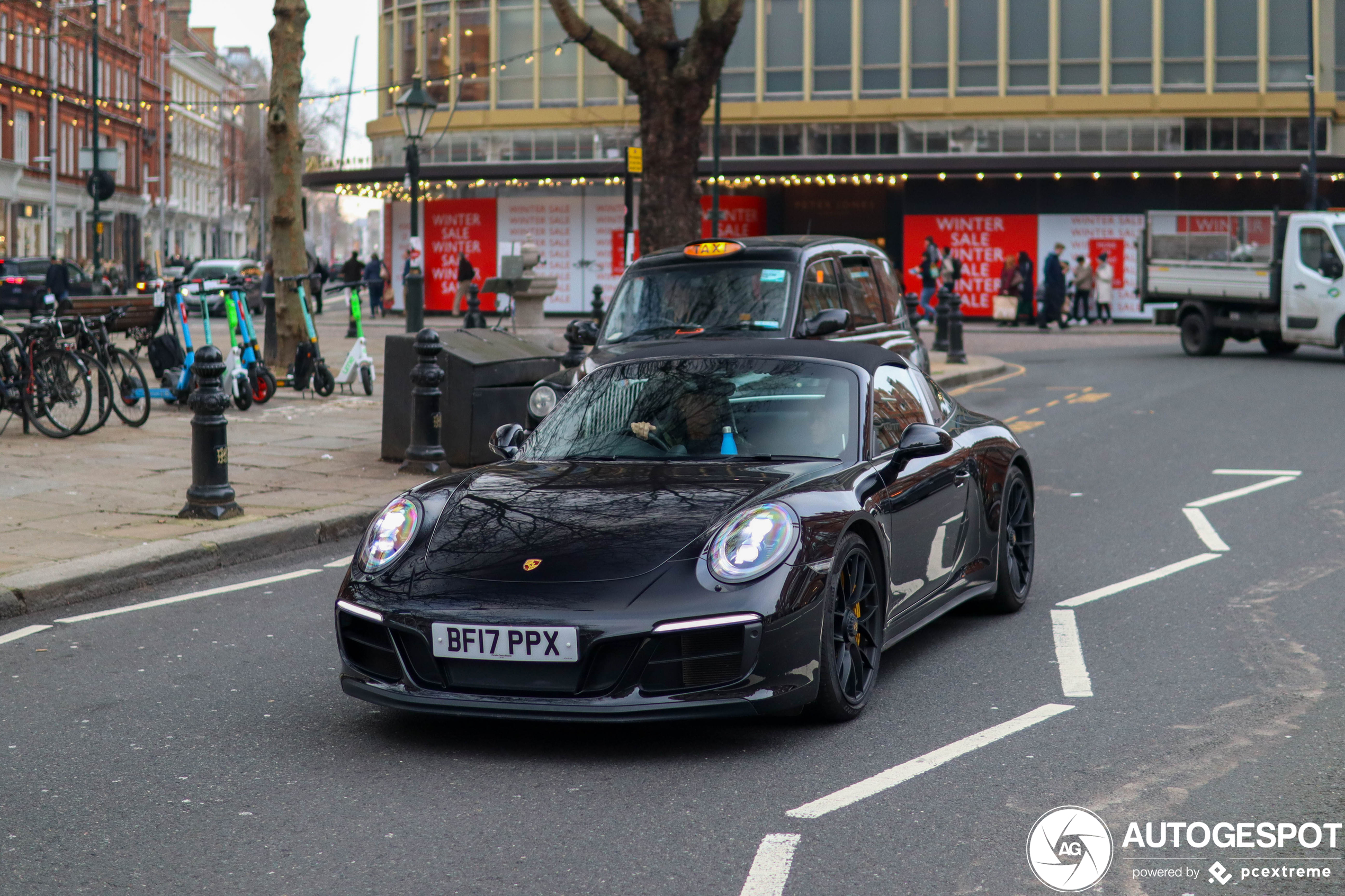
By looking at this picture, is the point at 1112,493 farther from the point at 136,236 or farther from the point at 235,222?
the point at 235,222

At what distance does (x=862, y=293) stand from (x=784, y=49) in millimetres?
33156

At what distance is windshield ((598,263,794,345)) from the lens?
10156 mm

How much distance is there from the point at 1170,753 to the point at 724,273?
6.09m

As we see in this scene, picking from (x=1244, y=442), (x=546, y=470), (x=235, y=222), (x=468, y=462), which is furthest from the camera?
(x=235, y=222)

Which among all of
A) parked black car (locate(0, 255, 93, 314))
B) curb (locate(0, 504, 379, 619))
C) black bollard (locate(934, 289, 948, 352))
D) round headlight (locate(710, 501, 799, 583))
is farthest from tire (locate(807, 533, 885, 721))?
parked black car (locate(0, 255, 93, 314))

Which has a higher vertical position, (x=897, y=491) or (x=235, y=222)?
(x=235, y=222)

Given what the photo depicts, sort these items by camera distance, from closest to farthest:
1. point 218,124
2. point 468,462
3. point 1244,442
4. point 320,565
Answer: point 320,565, point 468,462, point 1244,442, point 218,124

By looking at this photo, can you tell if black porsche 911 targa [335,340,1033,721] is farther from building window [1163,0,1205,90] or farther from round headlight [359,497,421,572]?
building window [1163,0,1205,90]

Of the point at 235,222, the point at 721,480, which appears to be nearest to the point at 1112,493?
the point at 721,480

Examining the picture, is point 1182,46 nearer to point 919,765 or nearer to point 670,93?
point 670,93

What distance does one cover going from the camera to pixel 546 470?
19.0ft

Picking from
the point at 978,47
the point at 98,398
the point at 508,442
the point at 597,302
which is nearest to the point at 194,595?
the point at 508,442

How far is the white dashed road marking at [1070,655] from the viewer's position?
5.70m

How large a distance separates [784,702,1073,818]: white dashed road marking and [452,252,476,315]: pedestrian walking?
34.7 meters
